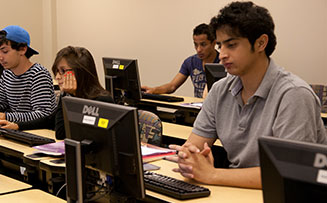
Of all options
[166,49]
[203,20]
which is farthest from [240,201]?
[166,49]

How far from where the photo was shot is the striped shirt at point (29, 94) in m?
3.09

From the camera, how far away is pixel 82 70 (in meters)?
2.64

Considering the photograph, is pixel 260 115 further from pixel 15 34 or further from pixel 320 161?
pixel 15 34

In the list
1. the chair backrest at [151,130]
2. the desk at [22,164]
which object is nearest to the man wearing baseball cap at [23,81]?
the desk at [22,164]

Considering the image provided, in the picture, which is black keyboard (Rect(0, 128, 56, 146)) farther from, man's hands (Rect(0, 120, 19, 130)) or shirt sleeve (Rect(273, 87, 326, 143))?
shirt sleeve (Rect(273, 87, 326, 143))

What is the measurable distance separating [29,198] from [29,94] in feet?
4.52

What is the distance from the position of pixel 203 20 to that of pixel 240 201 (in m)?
4.10

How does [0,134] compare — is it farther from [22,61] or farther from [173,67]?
[173,67]

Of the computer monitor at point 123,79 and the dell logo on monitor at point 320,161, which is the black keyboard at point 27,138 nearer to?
the computer monitor at point 123,79

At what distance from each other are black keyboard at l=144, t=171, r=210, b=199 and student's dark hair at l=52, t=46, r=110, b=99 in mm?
937

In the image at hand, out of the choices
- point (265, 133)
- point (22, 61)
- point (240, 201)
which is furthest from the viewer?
point (22, 61)

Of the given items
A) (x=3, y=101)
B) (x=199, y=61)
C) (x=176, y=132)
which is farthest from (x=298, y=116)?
(x=199, y=61)

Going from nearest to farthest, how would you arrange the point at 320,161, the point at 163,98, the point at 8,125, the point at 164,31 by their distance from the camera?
1. the point at 320,161
2. the point at 8,125
3. the point at 163,98
4. the point at 164,31

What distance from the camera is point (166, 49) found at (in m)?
6.04
